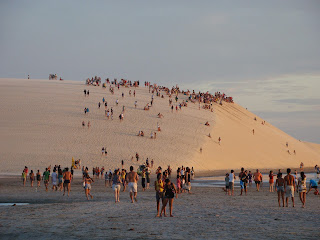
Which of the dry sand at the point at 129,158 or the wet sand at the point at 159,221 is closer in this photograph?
the wet sand at the point at 159,221

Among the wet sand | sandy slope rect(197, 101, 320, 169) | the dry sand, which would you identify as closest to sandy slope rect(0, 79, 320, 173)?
sandy slope rect(197, 101, 320, 169)

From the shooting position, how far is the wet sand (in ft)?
43.2

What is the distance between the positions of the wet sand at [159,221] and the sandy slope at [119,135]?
3408cm

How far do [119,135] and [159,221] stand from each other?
46575 millimetres

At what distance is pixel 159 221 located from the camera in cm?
1547

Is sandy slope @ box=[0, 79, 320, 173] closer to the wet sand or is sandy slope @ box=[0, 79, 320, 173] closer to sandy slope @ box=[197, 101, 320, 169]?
sandy slope @ box=[197, 101, 320, 169]

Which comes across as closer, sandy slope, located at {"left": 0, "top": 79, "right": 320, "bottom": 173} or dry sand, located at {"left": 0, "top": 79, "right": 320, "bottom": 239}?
dry sand, located at {"left": 0, "top": 79, "right": 320, "bottom": 239}

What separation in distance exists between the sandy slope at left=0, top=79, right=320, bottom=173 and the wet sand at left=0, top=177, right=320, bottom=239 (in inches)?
1342

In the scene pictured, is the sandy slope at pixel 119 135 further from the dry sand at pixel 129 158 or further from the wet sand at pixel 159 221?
the wet sand at pixel 159 221

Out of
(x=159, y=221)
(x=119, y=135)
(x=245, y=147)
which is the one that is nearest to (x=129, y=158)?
(x=119, y=135)

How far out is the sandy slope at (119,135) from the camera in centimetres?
5719

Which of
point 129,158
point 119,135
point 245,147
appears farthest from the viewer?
point 245,147

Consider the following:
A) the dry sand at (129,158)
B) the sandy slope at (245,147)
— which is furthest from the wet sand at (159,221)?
the sandy slope at (245,147)

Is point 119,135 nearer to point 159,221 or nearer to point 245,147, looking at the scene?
point 245,147
